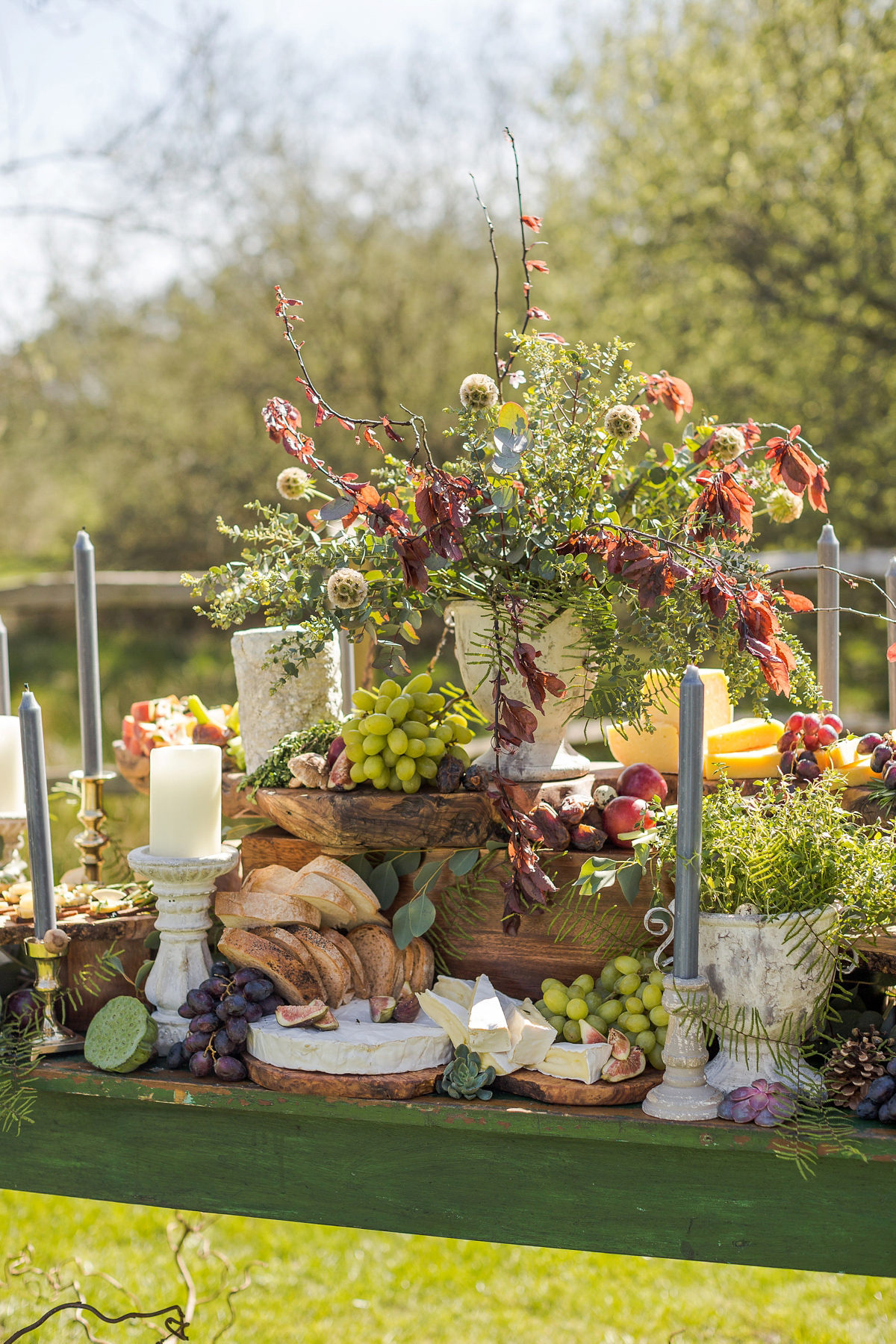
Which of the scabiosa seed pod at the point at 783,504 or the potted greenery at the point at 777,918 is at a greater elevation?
the scabiosa seed pod at the point at 783,504

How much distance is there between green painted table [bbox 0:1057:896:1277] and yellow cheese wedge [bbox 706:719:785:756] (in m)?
0.52

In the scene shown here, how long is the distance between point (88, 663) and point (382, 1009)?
26.8 inches

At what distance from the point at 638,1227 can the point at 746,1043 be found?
0.23m

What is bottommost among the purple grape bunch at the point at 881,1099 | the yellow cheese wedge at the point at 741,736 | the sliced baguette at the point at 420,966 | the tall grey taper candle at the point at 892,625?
the purple grape bunch at the point at 881,1099

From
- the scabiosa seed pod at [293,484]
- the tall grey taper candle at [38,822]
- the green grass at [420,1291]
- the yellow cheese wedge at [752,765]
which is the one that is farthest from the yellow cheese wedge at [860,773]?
the green grass at [420,1291]

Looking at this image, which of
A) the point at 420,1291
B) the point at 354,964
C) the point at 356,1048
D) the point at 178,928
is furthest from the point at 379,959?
the point at 420,1291

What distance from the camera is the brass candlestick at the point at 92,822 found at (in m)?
1.57

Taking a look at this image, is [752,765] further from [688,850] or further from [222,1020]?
[222,1020]

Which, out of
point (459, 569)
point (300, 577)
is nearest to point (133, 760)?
point (300, 577)

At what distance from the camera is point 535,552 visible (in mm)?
1211

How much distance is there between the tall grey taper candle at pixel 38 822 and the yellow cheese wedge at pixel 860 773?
0.97m

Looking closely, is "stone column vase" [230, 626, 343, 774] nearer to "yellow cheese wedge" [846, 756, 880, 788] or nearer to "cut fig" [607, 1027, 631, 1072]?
"cut fig" [607, 1027, 631, 1072]

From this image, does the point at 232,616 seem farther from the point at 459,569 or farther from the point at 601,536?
the point at 601,536

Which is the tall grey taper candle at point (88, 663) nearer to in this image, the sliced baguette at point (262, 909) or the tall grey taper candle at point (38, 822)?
the tall grey taper candle at point (38, 822)
